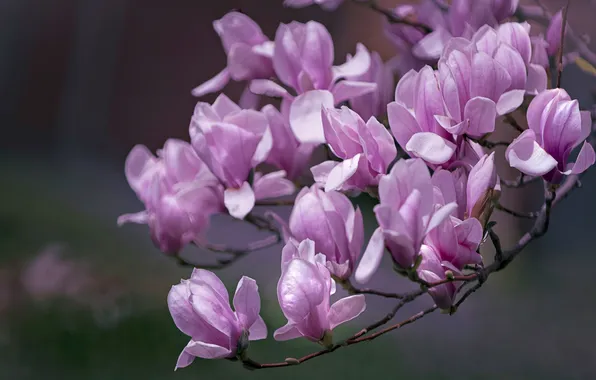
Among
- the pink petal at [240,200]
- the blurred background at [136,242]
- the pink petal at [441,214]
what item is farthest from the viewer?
the blurred background at [136,242]

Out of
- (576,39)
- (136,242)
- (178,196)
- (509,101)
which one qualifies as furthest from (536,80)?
(136,242)

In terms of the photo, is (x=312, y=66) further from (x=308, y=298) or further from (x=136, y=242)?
(x=136, y=242)

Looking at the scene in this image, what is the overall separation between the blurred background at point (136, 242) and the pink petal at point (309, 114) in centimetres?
29

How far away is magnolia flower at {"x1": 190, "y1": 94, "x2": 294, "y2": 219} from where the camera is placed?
476 millimetres

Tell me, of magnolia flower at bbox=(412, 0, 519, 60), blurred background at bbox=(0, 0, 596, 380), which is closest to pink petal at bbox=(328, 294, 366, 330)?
magnolia flower at bbox=(412, 0, 519, 60)

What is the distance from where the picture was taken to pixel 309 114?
0.49m

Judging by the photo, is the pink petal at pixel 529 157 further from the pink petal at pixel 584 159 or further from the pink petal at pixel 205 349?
the pink petal at pixel 205 349

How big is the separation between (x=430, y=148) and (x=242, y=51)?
0.76 ft

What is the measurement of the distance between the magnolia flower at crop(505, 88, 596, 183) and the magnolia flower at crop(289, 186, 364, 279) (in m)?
0.09

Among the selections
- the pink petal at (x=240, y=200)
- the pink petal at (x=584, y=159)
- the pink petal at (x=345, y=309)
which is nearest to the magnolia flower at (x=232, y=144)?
the pink petal at (x=240, y=200)

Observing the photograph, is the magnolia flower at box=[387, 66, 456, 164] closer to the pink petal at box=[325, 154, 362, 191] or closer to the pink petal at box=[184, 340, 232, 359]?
the pink petal at box=[325, 154, 362, 191]

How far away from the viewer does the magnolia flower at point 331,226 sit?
41cm

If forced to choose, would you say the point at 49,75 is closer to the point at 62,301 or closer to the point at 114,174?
the point at 114,174

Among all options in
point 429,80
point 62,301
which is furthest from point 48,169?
point 429,80
